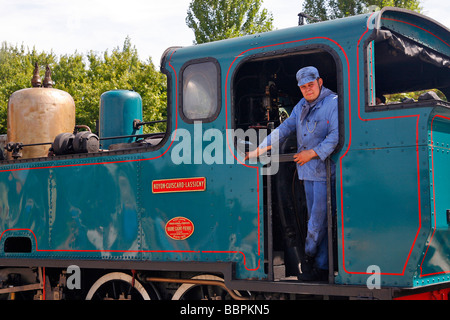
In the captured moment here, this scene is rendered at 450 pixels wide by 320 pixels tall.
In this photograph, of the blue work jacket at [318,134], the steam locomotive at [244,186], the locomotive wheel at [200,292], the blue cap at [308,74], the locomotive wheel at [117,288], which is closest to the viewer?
the steam locomotive at [244,186]

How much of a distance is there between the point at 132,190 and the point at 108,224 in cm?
48

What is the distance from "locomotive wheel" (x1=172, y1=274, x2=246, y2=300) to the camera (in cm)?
564

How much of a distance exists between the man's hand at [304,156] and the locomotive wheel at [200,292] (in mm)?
1502

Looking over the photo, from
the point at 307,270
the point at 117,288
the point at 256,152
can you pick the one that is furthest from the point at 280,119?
the point at 117,288

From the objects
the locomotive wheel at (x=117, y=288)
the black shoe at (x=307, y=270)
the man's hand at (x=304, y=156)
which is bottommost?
the locomotive wheel at (x=117, y=288)

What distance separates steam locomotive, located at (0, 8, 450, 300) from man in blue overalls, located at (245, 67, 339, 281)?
118mm

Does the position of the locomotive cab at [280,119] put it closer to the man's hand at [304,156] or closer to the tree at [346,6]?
the man's hand at [304,156]

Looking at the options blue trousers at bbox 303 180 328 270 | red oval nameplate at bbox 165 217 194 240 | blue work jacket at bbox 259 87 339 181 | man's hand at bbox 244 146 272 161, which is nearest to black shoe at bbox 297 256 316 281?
blue trousers at bbox 303 180 328 270

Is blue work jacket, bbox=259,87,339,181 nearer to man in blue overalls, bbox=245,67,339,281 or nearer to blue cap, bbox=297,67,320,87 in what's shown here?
man in blue overalls, bbox=245,67,339,281

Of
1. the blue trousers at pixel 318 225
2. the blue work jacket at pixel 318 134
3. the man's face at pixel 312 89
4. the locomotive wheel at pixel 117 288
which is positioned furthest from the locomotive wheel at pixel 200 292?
the man's face at pixel 312 89

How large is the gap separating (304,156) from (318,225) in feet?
1.96

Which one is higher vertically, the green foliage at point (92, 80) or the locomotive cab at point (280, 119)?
the green foliage at point (92, 80)

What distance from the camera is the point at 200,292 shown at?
19.1ft

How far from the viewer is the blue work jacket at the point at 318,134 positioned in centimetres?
472
